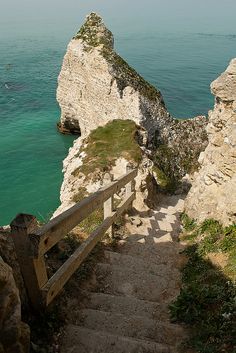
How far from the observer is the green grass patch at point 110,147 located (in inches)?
658

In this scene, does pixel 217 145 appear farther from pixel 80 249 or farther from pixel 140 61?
pixel 140 61

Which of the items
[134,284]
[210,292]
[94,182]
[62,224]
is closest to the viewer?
[62,224]

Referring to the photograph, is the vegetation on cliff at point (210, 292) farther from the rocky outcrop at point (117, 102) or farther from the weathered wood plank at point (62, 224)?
the rocky outcrop at point (117, 102)

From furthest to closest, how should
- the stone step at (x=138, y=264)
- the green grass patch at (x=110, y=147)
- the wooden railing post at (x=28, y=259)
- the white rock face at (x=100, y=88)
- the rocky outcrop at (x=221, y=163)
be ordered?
the white rock face at (x=100, y=88) → the green grass patch at (x=110, y=147) → the rocky outcrop at (x=221, y=163) → the stone step at (x=138, y=264) → the wooden railing post at (x=28, y=259)

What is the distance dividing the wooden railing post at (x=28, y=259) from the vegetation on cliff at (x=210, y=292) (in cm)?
257

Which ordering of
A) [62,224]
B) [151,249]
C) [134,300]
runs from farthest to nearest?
[151,249] → [134,300] → [62,224]

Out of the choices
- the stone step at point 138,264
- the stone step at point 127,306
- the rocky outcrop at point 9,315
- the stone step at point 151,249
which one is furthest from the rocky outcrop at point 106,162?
the rocky outcrop at point 9,315

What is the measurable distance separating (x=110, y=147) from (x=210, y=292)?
1204 centimetres

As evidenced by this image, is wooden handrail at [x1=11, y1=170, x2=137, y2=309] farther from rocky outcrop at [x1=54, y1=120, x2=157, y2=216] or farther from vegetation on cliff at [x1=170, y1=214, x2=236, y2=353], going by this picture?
rocky outcrop at [x1=54, y1=120, x2=157, y2=216]

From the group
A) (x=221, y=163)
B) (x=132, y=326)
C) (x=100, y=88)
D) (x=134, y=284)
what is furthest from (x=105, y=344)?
(x=100, y=88)

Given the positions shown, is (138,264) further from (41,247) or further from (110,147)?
(110,147)

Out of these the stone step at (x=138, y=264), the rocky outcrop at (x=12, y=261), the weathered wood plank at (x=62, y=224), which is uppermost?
the weathered wood plank at (x=62, y=224)

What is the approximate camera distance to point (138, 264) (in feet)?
29.7

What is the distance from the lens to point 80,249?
23.4 feet
